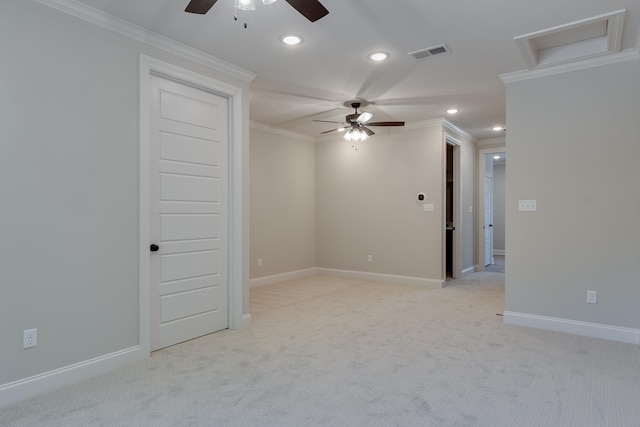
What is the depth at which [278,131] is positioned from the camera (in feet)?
21.0

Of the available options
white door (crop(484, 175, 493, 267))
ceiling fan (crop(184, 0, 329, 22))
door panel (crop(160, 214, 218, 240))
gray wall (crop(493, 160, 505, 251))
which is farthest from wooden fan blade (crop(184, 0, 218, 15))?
gray wall (crop(493, 160, 505, 251))

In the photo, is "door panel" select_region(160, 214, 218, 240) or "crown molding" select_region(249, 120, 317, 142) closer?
"door panel" select_region(160, 214, 218, 240)

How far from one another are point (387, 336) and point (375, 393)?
45.6 inches

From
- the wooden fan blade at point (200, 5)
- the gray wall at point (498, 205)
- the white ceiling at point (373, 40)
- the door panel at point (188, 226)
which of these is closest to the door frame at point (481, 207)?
the white ceiling at point (373, 40)

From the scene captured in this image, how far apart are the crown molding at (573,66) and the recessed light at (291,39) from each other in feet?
7.39

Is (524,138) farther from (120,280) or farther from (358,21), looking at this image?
(120,280)

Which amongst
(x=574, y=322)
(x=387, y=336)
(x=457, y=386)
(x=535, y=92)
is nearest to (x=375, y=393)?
(x=457, y=386)

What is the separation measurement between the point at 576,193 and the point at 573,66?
1249 mm

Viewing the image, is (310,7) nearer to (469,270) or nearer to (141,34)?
(141,34)

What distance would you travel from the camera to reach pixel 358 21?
287cm

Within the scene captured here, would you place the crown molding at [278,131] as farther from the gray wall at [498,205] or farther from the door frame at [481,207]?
the gray wall at [498,205]

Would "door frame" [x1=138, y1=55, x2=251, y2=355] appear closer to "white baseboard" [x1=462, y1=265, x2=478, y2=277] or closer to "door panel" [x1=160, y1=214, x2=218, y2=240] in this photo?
"door panel" [x1=160, y1=214, x2=218, y2=240]

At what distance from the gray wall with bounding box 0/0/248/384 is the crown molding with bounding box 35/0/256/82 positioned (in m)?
0.05

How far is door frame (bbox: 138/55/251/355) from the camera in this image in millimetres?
3025
